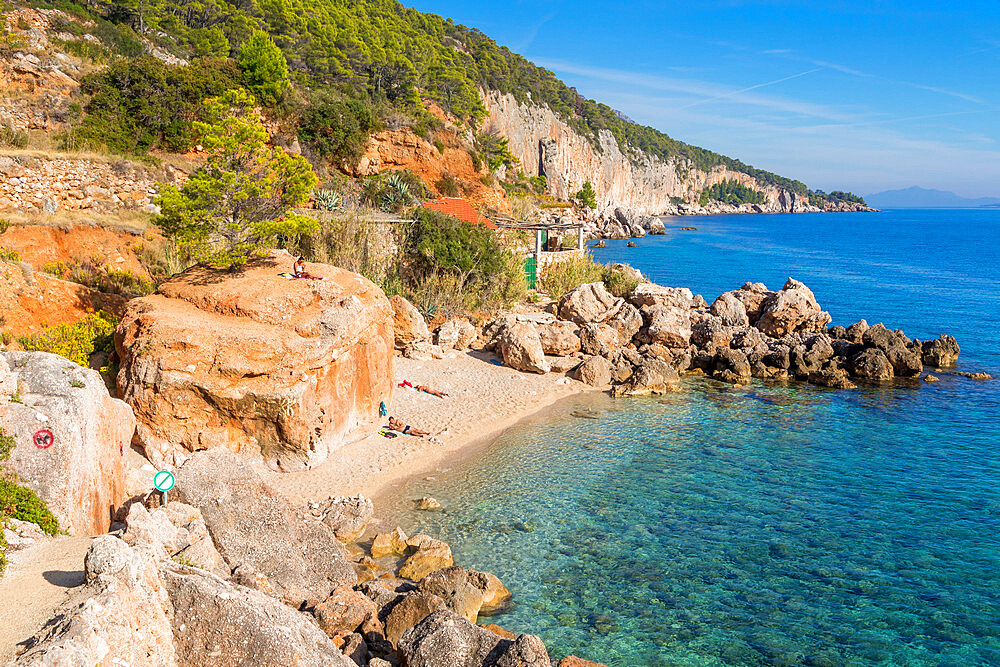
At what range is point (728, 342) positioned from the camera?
2486 centimetres

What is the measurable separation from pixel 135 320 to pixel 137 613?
28.2 ft

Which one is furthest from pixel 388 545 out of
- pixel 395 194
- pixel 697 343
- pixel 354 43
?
pixel 354 43

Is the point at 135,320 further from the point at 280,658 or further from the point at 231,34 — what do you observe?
the point at 231,34

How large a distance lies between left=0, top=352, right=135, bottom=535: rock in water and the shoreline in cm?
242

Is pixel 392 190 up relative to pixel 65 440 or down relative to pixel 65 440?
up

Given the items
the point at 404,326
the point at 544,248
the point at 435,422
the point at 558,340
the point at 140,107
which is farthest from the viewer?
the point at 544,248

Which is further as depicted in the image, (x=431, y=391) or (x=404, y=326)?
(x=404, y=326)

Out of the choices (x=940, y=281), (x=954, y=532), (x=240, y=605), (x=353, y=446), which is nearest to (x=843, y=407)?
(x=954, y=532)

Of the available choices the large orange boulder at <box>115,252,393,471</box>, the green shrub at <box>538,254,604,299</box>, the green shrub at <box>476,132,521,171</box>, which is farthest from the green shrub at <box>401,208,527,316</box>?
the green shrub at <box>476,132,521,171</box>

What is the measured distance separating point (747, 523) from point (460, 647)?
745cm

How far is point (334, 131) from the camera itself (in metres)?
36.0

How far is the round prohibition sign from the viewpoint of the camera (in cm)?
771

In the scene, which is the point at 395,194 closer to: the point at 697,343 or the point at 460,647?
the point at 697,343

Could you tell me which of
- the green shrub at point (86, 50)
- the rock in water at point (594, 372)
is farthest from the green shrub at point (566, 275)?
the green shrub at point (86, 50)
